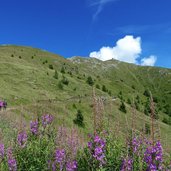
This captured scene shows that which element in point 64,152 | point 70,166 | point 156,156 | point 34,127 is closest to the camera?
point 156,156

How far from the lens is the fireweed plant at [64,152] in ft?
27.1

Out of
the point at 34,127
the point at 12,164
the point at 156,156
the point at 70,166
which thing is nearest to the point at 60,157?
the point at 70,166

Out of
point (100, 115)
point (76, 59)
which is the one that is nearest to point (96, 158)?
point (100, 115)

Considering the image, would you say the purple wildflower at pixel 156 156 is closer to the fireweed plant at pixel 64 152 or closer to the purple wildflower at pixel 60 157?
the fireweed plant at pixel 64 152

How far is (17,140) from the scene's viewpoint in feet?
35.2

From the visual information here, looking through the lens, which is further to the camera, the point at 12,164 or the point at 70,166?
the point at 12,164

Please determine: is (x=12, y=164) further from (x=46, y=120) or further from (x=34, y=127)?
(x=46, y=120)

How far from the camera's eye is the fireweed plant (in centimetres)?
825

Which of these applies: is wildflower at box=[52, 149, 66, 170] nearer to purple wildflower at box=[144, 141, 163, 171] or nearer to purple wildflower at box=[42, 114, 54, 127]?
purple wildflower at box=[42, 114, 54, 127]

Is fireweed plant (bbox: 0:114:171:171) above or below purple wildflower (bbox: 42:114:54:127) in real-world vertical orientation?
below

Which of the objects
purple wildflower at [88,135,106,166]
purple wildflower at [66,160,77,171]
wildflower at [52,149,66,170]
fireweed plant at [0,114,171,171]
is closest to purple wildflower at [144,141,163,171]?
fireweed plant at [0,114,171,171]

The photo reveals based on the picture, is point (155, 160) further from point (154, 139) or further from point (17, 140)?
point (17, 140)

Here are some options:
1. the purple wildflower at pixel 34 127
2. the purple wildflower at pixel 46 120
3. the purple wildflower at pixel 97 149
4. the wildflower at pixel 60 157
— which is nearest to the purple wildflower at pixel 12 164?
the wildflower at pixel 60 157

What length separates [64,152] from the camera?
978 cm
